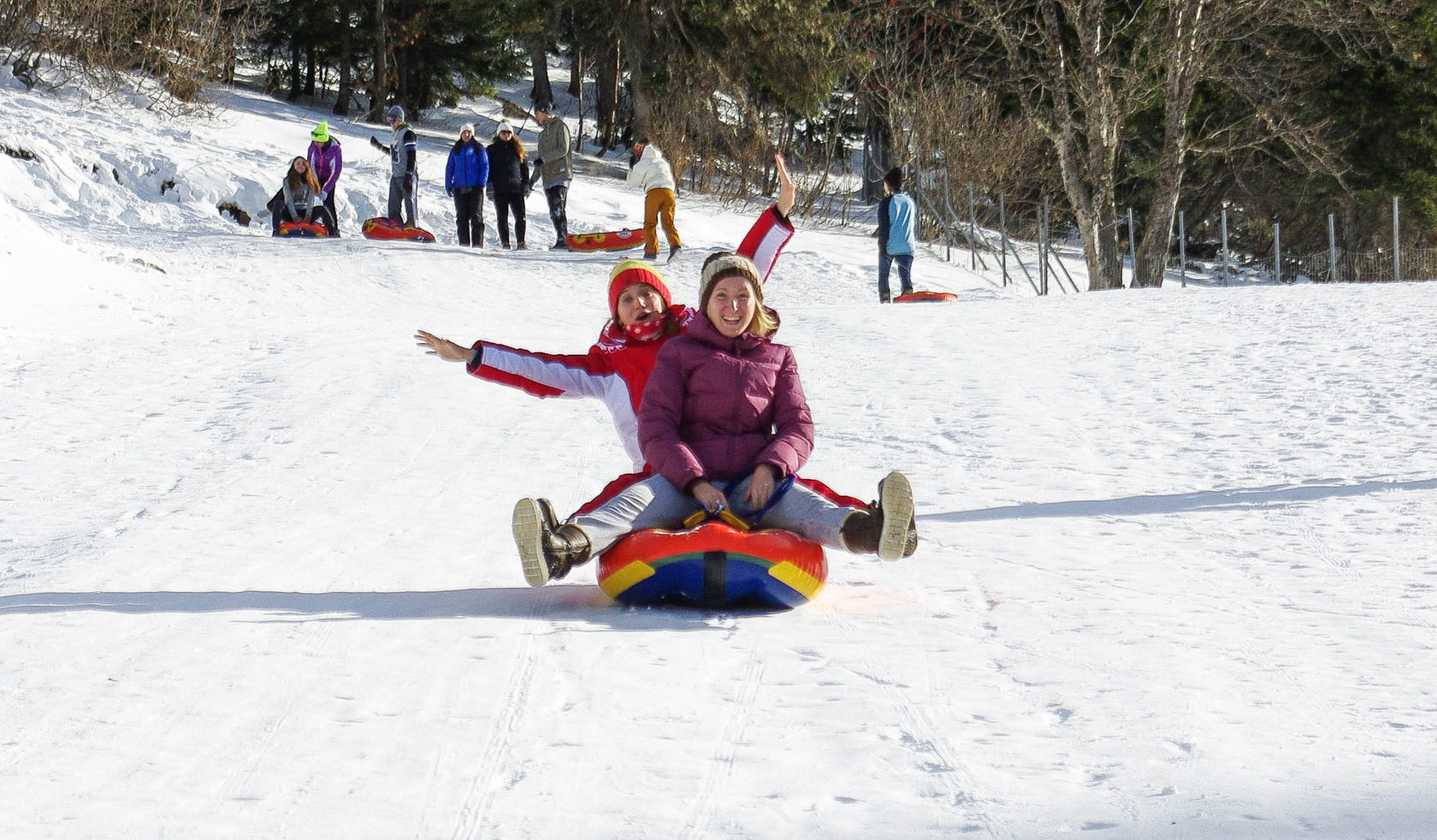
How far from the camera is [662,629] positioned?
3943 millimetres

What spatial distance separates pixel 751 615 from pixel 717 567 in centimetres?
21

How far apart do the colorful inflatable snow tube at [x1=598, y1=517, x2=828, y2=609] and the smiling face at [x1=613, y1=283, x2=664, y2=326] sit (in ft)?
2.88

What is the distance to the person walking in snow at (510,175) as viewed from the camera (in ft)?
55.9

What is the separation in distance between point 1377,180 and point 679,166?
40.1ft

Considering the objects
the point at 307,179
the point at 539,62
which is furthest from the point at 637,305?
the point at 539,62

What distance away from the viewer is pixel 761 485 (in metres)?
4.29

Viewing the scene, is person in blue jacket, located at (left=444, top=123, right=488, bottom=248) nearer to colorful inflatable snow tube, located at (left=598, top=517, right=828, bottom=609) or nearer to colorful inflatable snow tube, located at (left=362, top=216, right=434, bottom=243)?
colorful inflatable snow tube, located at (left=362, top=216, right=434, bottom=243)

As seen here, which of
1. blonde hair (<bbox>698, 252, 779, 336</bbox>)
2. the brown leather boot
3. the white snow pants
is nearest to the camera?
the brown leather boot

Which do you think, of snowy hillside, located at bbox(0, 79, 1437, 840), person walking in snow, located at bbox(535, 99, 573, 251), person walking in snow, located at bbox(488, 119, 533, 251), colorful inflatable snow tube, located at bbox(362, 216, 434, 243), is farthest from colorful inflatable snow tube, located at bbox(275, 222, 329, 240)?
snowy hillside, located at bbox(0, 79, 1437, 840)

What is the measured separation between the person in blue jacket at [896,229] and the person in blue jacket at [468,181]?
189 inches

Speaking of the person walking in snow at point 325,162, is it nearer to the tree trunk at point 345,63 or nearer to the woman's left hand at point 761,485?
the tree trunk at point 345,63

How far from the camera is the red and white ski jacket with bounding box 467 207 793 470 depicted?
4.75 metres

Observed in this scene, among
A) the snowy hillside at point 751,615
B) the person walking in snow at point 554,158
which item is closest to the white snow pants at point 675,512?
the snowy hillside at point 751,615

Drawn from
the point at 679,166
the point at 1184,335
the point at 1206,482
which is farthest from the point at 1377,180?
the point at 1206,482
